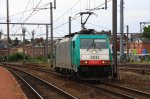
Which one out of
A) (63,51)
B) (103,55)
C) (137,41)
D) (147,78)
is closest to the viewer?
(103,55)

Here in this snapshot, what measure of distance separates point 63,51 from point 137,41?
462 ft

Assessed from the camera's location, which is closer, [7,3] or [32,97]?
[32,97]

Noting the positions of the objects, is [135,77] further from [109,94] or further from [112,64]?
[109,94]

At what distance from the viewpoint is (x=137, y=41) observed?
172625mm

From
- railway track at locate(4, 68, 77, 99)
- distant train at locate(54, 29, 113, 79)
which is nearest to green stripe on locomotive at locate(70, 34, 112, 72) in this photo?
distant train at locate(54, 29, 113, 79)

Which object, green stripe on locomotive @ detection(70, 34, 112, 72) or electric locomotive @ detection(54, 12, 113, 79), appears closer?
electric locomotive @ detection(54, 12, 113, 79)

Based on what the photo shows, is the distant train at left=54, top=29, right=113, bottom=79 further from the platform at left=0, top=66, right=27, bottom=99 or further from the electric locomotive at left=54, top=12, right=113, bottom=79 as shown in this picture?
the platform at left=0, top=66, right=27, bottom=99

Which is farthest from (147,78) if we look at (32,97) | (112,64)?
(32,97)

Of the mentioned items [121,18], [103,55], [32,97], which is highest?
[121,18]

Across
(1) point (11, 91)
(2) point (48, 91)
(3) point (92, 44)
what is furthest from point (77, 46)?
(1) point (11, 91)

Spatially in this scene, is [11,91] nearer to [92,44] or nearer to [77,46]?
[77,46]

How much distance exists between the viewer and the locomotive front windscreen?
93.8 ft

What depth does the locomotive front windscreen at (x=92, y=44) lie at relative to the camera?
93.8 feet

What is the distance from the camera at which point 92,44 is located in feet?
94.4
